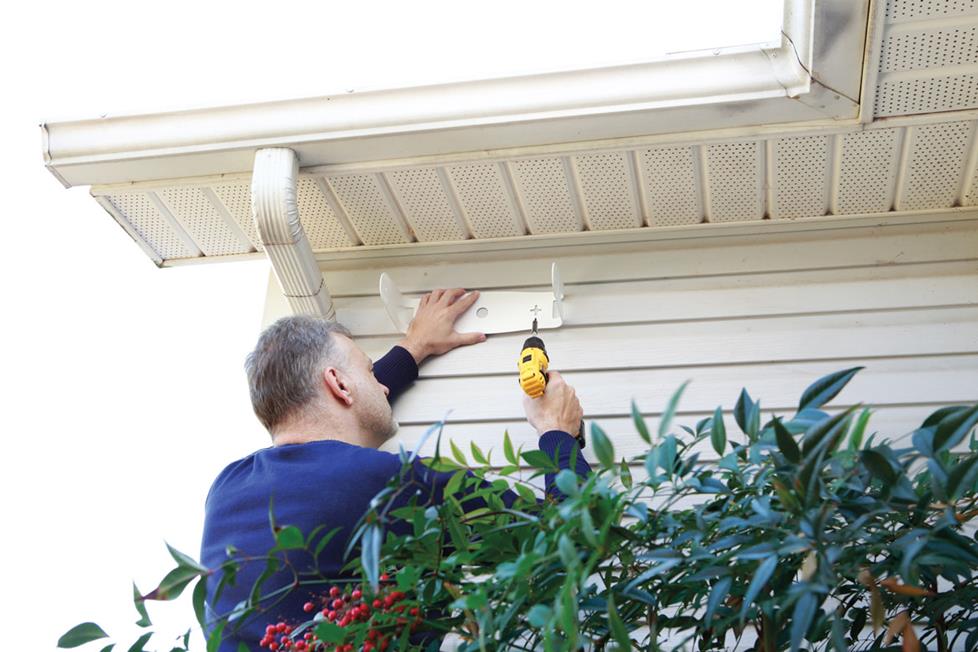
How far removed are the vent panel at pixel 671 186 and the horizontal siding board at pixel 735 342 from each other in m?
0.33

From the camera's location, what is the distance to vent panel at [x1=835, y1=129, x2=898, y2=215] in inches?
114

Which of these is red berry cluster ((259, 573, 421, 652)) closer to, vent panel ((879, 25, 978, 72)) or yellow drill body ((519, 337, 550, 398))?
yellow drill body ((519, 337, 550, 398))

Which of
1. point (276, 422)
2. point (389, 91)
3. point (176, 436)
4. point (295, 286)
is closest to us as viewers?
point (276, 422)

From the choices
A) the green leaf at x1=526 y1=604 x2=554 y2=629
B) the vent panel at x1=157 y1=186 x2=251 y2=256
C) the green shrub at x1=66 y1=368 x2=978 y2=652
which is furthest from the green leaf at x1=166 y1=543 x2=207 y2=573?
the vent panel at x1=157 y1=186 x2=251 y2=256

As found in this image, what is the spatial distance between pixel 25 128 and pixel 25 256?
2.57ft

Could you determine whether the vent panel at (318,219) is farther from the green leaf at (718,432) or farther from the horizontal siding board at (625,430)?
the green leaf at (718,432)

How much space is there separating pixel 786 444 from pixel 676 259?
6.25ft

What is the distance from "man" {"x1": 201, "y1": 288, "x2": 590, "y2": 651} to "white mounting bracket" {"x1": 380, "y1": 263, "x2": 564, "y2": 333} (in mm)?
35

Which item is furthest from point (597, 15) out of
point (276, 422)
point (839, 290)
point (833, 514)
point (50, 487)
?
point (50, 487)

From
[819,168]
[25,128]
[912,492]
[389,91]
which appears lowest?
[912,492]

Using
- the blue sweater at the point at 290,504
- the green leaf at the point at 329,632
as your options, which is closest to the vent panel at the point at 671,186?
the blue sweater at the point at 290,504

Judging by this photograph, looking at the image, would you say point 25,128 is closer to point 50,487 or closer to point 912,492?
point 50,487

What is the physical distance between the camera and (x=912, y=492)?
1.49 metres

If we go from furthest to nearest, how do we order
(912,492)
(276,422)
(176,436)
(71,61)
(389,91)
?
(176,436) < (71,61) < (389,91) < (276,422) < (912,492)
